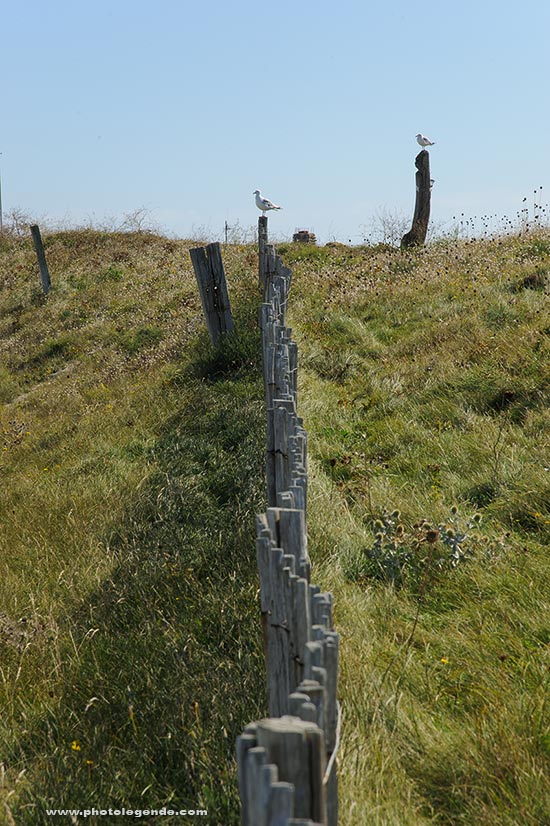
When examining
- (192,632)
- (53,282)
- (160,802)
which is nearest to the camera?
(160,802)

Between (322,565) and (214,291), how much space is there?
6.16 m

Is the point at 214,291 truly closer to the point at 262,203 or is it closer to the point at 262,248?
the point at 262,248

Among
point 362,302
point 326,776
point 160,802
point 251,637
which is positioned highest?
point 362,302

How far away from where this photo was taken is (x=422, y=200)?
54.9 ft

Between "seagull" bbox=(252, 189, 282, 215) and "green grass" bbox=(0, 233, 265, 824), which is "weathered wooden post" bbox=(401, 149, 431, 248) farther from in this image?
"green grass" bbox=(0, 233, 265, 824)

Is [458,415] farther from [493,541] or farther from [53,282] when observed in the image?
[53,282]

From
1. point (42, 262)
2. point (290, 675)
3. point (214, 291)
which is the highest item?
point (42, 262)

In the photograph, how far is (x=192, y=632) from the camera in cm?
356

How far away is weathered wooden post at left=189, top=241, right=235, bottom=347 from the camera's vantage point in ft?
31.3

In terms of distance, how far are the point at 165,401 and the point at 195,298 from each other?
636cm

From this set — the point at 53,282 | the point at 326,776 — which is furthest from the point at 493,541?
the point at 53,282

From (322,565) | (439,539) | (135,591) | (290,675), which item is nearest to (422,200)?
(439,539)

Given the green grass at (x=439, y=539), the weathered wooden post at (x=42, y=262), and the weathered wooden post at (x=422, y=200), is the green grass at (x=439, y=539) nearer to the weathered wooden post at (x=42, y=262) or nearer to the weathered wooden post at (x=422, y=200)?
the weathered wooden post at (x=422, y=200)

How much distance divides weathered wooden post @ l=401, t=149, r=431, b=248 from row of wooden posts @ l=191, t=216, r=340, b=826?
44.9ft
